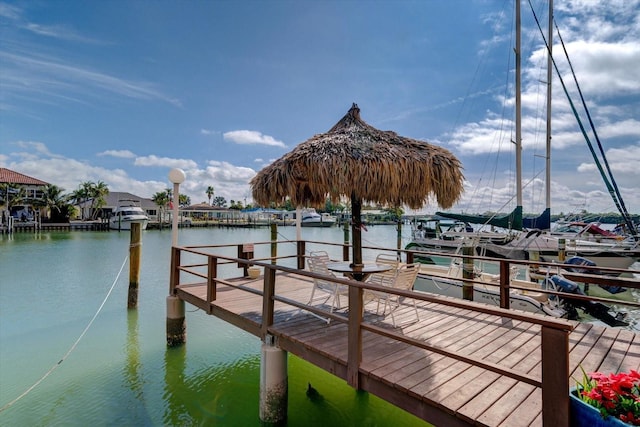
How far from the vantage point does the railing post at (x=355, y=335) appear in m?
2.95

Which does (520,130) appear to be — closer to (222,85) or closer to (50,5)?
(222,85)

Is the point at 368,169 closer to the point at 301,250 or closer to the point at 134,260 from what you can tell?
the point at 301,250

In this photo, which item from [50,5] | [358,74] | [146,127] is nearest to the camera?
[50,5]

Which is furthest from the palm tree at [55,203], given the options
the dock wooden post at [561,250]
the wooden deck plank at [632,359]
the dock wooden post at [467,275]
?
the wooden deck plank at [632,359]

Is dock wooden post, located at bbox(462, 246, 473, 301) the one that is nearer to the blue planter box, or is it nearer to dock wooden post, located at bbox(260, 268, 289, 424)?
dock wooden post, located at bbox(260, 268, 289, 424)

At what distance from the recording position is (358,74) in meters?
12.0

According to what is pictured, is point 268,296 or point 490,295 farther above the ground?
point 268,296

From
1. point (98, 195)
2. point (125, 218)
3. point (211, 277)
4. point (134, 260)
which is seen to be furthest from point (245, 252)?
point (98, 195)

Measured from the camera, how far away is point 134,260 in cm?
866

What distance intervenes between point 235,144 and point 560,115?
24.7m

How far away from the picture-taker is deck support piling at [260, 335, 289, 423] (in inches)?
153

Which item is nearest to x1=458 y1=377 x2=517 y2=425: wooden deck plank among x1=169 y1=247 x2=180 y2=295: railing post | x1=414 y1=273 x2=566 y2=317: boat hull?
x1=414 y1=273 x2=566 y2=317: boat hull

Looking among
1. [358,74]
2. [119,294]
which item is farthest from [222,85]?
[119,294]

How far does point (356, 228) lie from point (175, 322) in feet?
13.9
